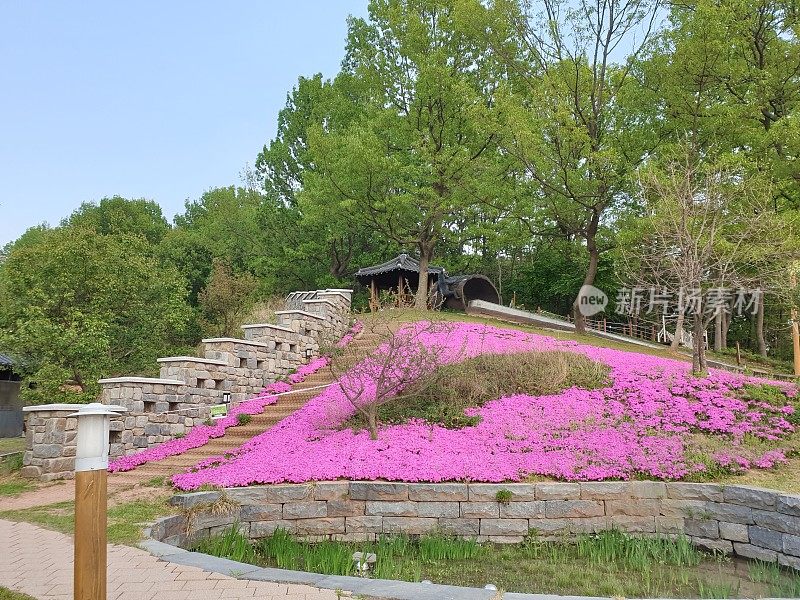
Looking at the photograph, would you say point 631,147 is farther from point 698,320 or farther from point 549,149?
point 698,320

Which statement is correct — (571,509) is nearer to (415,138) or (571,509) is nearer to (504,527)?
(504,527)

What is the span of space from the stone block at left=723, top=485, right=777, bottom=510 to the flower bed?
19.9 ft

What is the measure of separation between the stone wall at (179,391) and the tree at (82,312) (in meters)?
1.24

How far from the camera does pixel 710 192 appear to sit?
39.6ft

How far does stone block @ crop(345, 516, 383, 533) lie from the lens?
21.3 ft

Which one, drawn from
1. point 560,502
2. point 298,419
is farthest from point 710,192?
point 298,419

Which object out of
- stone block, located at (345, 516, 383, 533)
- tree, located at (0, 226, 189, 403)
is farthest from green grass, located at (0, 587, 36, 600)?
tree, located at (0, 226, 189, 403)

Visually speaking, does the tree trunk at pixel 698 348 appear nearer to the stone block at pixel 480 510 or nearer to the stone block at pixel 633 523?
the stone block at pixel 633 523

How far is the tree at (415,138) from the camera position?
1962 cm

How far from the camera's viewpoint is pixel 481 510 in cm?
642

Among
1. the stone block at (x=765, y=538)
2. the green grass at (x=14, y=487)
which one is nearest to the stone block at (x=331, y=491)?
the green grass at (x=14, y=487)

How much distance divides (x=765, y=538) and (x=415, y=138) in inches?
688

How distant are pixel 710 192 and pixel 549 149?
24.5ft

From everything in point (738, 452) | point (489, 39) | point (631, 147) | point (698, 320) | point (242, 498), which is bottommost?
point (242, 498)
